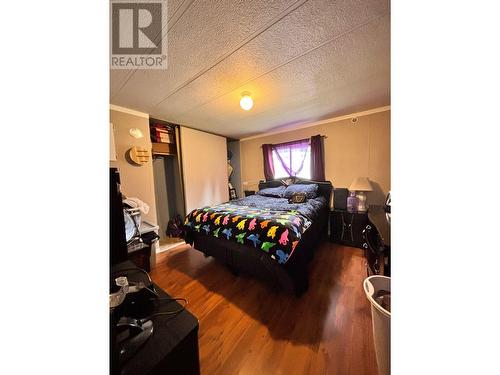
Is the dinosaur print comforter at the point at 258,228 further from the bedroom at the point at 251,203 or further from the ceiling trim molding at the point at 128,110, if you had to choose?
the ceiling trim molding at the point at 128,110

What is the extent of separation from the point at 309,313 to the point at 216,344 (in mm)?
814

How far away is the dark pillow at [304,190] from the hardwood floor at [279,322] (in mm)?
1165

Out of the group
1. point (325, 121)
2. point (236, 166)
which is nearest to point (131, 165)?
point (236, 166)

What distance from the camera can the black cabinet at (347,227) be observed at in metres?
2.64

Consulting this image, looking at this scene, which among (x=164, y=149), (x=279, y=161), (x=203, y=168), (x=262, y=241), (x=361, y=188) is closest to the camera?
(x=262, y=241)

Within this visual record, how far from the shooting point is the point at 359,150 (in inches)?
117

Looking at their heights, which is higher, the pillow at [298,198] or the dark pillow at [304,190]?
the dark pillow at [304,190]

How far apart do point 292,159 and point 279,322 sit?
2980 mm

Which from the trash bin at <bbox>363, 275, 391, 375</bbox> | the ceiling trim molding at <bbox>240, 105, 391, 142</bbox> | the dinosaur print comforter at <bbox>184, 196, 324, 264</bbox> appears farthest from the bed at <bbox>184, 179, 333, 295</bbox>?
the ceiling trim molding at <bbox>240, 105, 391, 142</bbox>

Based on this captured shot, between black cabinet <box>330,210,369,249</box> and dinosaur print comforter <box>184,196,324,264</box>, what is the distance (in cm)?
114

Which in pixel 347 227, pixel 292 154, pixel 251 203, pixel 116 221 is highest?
pixel 292 154

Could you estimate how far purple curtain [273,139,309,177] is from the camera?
139 inches

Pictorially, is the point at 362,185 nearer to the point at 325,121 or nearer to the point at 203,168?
the point at 325,121

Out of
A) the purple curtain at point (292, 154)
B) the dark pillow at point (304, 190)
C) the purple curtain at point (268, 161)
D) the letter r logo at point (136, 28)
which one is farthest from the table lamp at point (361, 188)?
the letter r logo at point (136, 28)
